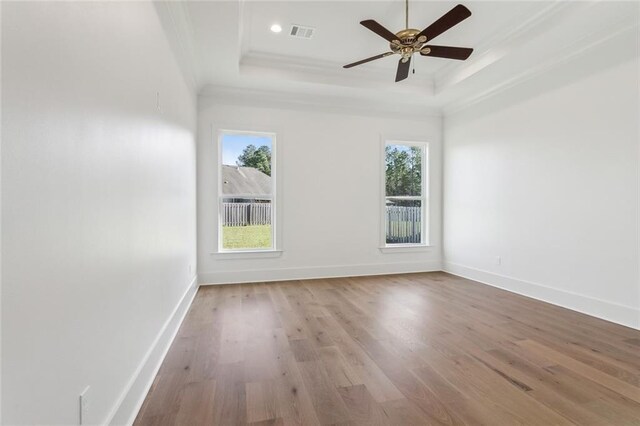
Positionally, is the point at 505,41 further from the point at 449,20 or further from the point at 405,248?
the point at 405,248

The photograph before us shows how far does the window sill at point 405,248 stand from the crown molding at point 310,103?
221 centimetres

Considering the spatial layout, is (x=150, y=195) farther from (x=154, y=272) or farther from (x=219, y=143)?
(x=219, y=143)

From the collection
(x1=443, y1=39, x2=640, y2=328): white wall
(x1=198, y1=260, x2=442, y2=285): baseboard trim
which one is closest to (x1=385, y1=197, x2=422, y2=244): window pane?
(x1=198, y1=260, x2=442, y2=285): baseboard trim

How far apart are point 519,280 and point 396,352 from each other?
262cm

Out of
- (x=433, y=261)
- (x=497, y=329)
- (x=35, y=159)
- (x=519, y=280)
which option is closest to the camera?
(x=35, y=159)

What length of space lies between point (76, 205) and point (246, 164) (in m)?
3.65

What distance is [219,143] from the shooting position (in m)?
4.52

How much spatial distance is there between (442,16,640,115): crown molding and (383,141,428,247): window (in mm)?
1396

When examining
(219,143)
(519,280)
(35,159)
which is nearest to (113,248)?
(35,159)

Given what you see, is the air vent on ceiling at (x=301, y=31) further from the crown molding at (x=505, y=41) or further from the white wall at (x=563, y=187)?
the white wall at (x=563, y=187)

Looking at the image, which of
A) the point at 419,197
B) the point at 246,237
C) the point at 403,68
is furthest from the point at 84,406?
the point at 419,197

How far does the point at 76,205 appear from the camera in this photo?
112cm

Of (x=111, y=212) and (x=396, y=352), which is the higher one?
(x=111, y=212)

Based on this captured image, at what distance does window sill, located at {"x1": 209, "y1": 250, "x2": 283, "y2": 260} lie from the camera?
4.46 meters
